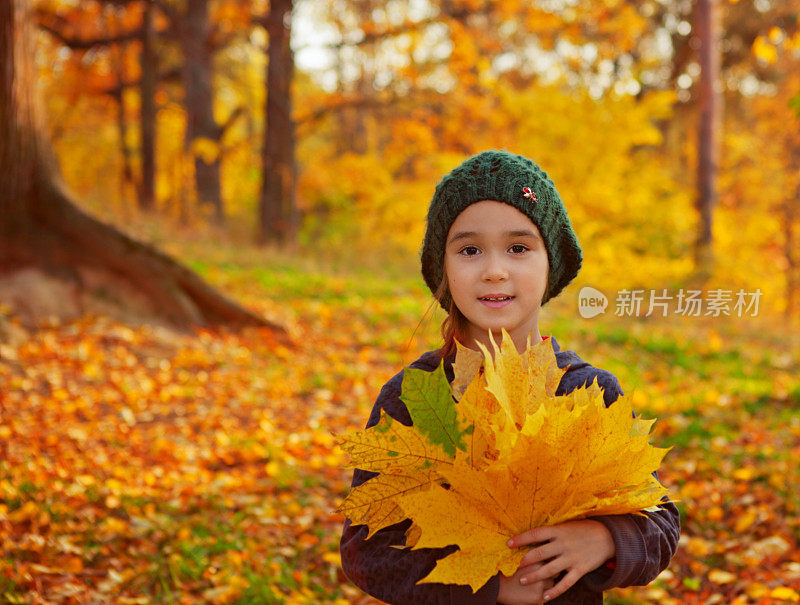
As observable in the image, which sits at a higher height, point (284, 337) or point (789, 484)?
point (284, 337)

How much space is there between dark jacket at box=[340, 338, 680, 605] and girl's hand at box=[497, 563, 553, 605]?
1.4 inches

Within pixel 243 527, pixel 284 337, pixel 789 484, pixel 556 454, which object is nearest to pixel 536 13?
pixel 284 337

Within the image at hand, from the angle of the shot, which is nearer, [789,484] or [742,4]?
[789,484]

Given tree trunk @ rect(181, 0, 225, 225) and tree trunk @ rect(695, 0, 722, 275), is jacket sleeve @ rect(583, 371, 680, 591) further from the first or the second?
tree trunk @ rect(181, 0, 225, 225)

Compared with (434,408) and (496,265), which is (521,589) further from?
(496,265)

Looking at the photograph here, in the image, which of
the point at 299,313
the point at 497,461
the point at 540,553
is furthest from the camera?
the point at 299,313

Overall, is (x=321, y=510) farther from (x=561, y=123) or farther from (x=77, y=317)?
(x=561, y=123)

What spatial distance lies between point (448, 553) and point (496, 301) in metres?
0.57

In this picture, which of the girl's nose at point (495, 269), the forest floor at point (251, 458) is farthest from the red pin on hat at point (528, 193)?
the forest floor at point (251, 458)

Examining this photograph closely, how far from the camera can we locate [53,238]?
617 centimetres

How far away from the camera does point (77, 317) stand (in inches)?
237

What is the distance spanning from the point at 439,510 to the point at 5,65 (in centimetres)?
598

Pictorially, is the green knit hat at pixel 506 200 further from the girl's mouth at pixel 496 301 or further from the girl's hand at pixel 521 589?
the girl's hand at pixel 521 589

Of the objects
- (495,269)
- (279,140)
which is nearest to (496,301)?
(495,269)
